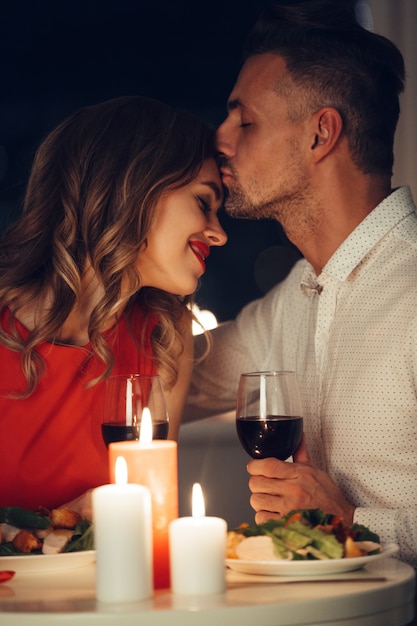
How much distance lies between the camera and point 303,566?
3.84ft

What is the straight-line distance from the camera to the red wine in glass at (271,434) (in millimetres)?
1467

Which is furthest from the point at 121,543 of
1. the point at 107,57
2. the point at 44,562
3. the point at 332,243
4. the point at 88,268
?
the point at 107,57

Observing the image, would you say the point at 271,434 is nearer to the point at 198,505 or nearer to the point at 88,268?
the point at 198,505

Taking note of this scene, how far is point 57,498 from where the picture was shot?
1.99 meters

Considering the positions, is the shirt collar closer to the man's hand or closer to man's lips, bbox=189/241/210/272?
man's lips, bbox=189/241/210/272

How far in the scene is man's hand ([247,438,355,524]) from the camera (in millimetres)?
1608

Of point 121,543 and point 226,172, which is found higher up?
point 226,172

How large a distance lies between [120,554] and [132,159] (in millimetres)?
1221

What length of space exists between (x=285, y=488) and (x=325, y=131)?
952 millimetres

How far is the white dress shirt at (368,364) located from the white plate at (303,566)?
562 millimetres

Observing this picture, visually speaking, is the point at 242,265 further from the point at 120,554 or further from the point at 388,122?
the point at 120,554

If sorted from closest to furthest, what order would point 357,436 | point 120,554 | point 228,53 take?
point 120,554, point 357,436, point 228,53

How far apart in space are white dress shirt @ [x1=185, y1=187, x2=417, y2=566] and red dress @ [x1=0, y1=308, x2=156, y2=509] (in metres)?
0.52

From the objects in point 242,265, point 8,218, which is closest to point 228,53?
point 242,265
